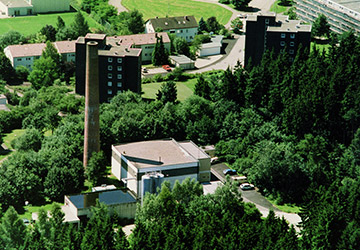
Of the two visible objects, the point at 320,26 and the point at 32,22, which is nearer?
the point at 320,26

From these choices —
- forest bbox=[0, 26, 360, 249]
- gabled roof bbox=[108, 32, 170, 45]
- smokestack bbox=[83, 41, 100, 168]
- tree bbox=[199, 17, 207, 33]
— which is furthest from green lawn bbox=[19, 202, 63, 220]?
tree bbox=[199, 17, 207, 33]

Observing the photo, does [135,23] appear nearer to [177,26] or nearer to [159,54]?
[177,26]

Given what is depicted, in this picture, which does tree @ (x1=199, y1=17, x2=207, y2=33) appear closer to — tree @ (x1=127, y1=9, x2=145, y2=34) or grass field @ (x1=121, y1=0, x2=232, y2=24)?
grass field @ (x1=121, y1=0, x2=232, y2=24)

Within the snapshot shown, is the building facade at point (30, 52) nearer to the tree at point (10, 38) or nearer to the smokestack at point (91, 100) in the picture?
the tree at point (10, 38)

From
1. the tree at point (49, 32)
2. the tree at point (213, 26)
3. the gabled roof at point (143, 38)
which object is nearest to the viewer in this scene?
the gabled roof at point (143, 38)

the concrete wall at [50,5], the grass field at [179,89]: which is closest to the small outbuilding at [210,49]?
the grass field at [179,89]

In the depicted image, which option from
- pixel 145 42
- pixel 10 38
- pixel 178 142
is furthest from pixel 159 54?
pixel 178 142
